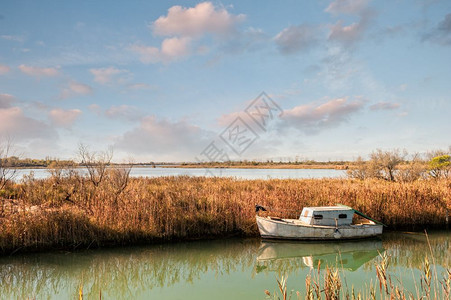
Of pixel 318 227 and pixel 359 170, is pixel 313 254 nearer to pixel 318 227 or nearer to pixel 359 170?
pixel 318 227

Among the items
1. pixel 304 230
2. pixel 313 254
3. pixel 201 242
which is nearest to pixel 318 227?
pixel 304 230

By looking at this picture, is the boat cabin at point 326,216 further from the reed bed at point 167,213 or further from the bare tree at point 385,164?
the bare tree at point 385,164

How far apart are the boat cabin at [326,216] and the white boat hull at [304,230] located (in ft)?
0.86

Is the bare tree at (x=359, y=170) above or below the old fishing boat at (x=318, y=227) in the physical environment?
above

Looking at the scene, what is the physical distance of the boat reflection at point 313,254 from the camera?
9.84 meters

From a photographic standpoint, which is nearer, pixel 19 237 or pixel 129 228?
pixel 19 237

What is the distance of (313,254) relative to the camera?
1100cm

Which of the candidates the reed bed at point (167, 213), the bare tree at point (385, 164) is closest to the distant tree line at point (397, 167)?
the bare tree at point (385, 164)

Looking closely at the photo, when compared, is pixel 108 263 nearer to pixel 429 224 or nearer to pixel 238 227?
pixel 238 227

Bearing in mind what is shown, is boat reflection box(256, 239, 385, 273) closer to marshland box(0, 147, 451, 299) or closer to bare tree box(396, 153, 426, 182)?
marshland box(0, 147, 451, 299)

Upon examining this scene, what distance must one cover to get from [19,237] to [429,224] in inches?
672

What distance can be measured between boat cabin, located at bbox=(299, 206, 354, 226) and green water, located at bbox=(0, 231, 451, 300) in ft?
2.76

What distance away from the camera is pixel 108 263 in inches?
373

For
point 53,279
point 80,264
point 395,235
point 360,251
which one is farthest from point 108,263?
point 395,235
